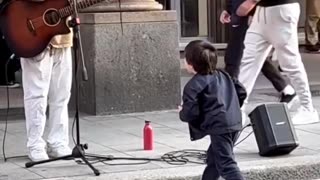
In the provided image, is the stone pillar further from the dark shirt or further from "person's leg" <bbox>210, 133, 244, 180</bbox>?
"person's leg" <bbox>210, 133, 244, 180</bbox>

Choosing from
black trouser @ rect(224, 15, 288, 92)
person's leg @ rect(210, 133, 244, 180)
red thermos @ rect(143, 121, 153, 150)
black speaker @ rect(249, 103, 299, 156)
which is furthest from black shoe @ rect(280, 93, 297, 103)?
person's leg @ rect(210, 133, 244, 180)

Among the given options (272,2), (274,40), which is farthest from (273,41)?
(272,2)

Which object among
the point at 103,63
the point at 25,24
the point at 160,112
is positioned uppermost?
the point at 25,24

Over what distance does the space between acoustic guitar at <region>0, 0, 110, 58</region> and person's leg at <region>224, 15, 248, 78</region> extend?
218cm

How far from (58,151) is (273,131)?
1.76m

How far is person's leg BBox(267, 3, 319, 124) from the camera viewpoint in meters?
7.84

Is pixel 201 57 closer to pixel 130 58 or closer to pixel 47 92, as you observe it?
pixel 47 92

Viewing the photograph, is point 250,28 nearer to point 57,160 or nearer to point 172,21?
point 172,21

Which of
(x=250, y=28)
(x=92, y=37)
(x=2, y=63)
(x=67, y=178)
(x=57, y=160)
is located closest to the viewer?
(x=67, y=178)

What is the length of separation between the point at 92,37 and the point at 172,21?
96 centimetres

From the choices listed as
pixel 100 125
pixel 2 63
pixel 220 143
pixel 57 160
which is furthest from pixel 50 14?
pixel 2 63

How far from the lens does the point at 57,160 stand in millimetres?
6598

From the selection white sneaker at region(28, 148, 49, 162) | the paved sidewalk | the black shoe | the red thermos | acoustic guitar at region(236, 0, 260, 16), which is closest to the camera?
the paved sidewalk

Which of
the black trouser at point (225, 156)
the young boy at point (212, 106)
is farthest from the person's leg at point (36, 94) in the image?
the black trouser at point (225, 156)
